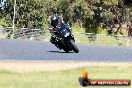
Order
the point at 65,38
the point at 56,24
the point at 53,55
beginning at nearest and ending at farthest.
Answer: the point at 56,24 < the point at 65,38 < the point at 53,55

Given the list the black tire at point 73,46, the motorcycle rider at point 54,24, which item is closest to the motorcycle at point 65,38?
the black tire at point 73,46

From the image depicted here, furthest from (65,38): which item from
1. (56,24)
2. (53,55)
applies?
(53,55)

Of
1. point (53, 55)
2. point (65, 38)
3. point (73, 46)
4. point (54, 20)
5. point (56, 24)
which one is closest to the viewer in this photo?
point (54, 20)

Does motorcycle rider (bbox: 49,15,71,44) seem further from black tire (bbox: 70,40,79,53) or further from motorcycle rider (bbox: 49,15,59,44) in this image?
black tire (bbox: 70,40,79,53)

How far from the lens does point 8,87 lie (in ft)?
31.1

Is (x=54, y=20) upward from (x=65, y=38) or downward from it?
upward

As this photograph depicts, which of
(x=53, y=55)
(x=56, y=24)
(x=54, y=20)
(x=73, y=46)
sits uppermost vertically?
(x=54, y=20)

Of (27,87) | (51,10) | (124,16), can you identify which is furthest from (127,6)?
(27,87)

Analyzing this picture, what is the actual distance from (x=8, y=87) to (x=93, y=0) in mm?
51025

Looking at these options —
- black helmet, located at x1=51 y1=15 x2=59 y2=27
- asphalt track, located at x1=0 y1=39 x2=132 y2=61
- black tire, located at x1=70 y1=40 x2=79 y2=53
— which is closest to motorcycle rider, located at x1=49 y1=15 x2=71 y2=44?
black helmet, located at x1=51 y1=15 x2=59 y2=27

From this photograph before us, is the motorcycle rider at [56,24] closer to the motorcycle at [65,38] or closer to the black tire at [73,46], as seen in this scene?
the motorcycle at [65,38]

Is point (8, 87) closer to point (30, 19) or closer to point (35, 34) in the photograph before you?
point (35, 34)

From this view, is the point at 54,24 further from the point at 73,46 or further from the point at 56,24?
the point at 73,46

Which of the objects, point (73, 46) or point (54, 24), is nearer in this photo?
point (54, 24)
